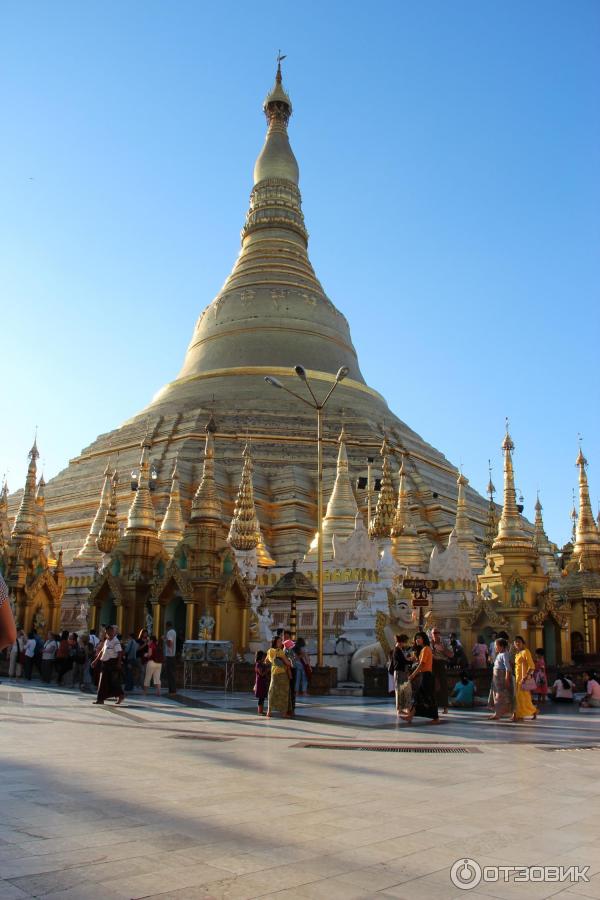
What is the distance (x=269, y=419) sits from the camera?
4406cm

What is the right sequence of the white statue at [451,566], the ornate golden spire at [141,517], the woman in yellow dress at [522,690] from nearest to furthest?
the woman in yellow dress at [522,690] < the ornate golden spire at [141,517] < the white statue at [451,566]

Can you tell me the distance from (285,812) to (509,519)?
20.8 meters

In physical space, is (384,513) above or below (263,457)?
below

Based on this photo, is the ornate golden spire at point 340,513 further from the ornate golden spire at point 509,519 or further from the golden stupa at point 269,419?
the ornate golden spire at point 509,519

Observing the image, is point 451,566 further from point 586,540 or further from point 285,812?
point 285,812

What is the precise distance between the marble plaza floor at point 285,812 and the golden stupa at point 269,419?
2109cm

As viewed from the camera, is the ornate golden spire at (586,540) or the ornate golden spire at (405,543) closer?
the ornate golden spire at (405,543)

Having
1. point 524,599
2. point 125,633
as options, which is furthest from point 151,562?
point 524,599

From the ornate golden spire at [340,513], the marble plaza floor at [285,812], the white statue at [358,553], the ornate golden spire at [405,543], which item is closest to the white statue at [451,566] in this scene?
the ornate golden spire at [405,543]

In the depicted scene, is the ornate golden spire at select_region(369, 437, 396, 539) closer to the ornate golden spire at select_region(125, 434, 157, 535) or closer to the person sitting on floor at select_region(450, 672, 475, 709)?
the ornate golden spire at select_region(125, 434, 157, 535)

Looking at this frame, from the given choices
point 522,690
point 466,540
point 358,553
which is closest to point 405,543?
point 358,553

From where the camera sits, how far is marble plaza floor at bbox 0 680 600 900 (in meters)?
4.10

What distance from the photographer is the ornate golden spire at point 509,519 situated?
24703mm

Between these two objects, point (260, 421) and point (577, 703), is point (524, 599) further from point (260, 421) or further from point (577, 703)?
point (260, 421)
